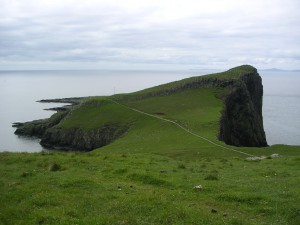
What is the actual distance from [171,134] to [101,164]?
4435 cm

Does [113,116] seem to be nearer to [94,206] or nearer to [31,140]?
[31,140]

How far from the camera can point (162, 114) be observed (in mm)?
93000

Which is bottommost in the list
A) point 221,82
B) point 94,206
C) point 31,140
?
point 31,140

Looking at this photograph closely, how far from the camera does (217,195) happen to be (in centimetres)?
1770

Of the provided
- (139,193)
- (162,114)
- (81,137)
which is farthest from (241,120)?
(139,193)

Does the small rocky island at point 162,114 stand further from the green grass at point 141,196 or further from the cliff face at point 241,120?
the green grass at point 141,196

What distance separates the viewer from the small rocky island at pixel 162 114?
313 feet

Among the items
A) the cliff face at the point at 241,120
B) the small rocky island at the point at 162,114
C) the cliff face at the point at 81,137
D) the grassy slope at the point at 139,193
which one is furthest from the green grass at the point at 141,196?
the cliff face at the point at 241,120

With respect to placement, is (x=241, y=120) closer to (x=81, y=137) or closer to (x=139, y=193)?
(x=81, y=137)

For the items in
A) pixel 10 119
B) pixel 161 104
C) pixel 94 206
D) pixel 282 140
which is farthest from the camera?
pixel 10 119

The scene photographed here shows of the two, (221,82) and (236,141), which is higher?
(221,82)

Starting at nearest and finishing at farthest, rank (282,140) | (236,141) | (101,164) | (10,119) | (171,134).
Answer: (101,164) → (171,134) → (236,141) → (282,140) → (10,119)

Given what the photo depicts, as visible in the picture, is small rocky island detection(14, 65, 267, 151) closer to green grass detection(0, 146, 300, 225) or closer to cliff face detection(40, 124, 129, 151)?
cliff face detection(40, 124, 129, 151)

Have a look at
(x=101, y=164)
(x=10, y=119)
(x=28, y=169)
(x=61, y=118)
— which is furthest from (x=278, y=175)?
(x=10, y=119)
